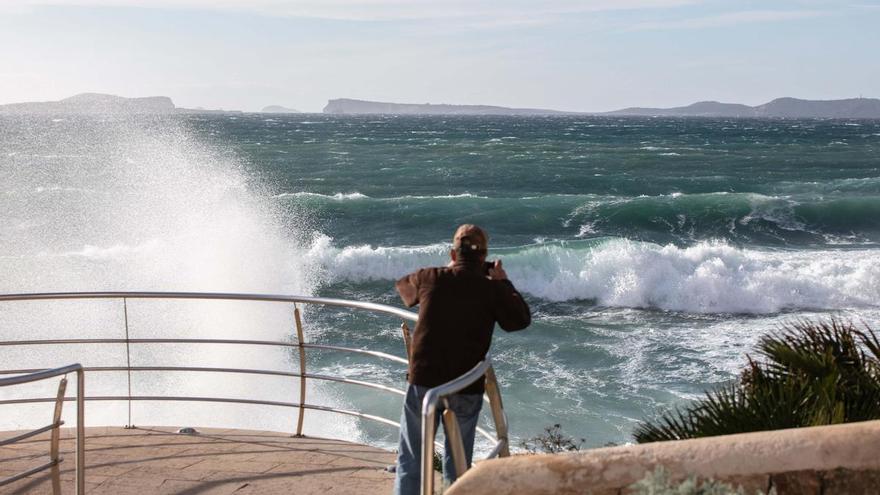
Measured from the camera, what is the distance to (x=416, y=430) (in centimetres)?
461

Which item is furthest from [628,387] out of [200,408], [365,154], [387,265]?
[365,154]

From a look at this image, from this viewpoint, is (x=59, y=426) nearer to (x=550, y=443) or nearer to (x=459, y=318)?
(x=459, y=318)

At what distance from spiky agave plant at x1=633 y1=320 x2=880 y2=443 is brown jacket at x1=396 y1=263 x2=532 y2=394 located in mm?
1058

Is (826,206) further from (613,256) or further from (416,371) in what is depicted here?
(416,371)

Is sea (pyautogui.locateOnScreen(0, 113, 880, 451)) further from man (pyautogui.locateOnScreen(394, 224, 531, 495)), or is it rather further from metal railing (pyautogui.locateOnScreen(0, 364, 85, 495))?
man (pyautogui.locateOnScreen(394, 224, 531, 495))

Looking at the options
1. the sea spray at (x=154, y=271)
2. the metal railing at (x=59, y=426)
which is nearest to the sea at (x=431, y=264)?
the sea spray at (x=154, y=271)

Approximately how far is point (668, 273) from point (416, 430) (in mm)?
22073

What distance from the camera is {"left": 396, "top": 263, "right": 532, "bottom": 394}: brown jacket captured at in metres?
4.38

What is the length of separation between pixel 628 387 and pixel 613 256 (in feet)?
38.9

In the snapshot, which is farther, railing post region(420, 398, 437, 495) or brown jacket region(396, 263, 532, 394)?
brown jacket region(396, 263, 532, 394)

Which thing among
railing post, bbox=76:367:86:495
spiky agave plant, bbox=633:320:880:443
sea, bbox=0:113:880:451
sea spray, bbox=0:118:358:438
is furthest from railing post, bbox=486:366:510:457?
sea, bbox=0:113:880:451

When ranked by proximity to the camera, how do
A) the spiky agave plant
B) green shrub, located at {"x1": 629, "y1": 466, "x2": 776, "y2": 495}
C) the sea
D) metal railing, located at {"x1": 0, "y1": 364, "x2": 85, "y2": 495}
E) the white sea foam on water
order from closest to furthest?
green shrub, located at {"x1": 629, "y1": 466, "x2": 776, "y2": 495}, metal railing, located at {"x1": 0, "y1": 364, "x2": 85, "y2": 495}, the spiky agave plant, the sea, the white sea foam on water

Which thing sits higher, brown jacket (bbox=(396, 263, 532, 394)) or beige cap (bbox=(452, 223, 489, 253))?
beige cap (bbox=(452, 223, 489, 253))

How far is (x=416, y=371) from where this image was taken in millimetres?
4477
